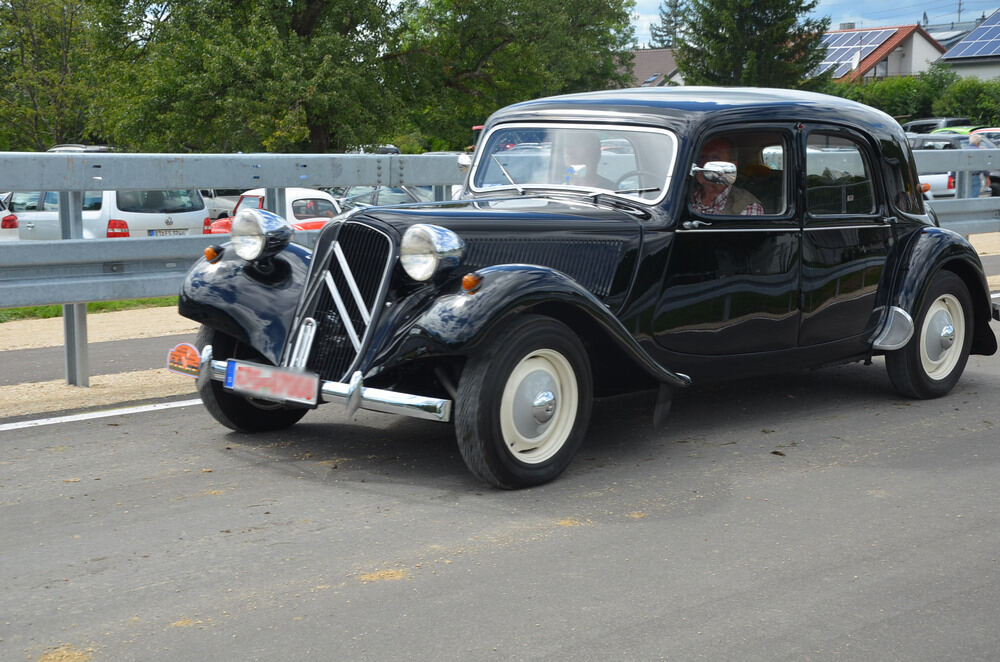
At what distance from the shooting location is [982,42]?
72.6 meters

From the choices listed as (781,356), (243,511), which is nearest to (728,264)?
(781,356)

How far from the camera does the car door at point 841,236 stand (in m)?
6.58

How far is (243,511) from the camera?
15.6ft

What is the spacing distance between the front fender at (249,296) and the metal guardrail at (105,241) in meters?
1.13

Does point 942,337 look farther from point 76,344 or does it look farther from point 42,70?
point 42,70

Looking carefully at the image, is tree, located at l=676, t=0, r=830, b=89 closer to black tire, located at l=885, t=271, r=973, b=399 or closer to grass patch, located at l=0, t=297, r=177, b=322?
grass patch, located at l=0, t=297, r=177, b=322

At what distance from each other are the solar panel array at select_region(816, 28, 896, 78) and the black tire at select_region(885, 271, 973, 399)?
243 ft

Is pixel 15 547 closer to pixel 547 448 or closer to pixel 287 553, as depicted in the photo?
pixel 287 553

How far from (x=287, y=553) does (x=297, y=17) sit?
103ft

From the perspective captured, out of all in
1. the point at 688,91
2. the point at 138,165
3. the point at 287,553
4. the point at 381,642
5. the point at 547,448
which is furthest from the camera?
the point at 138,165

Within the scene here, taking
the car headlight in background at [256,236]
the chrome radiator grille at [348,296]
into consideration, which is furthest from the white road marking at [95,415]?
the chrome radiator grille at [348,296]

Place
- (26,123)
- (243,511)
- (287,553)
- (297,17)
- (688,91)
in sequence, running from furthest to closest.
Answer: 1. (26,123)
2. (297,17)
3. (688,91)
4. (243,511)
5. (287,553)

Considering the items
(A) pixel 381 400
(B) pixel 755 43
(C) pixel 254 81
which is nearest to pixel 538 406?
(A) pixel 381 400

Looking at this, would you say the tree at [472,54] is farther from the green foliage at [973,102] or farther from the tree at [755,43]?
the green foliage at [973,102]
